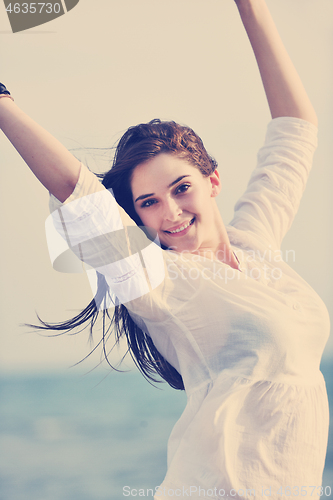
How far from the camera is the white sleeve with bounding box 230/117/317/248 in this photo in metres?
1.00

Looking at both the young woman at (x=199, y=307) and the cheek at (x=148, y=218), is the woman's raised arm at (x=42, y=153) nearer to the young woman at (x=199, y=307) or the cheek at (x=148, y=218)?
the young woman at (x=199, y=307)

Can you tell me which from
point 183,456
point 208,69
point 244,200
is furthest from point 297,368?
point 208,69

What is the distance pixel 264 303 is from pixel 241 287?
2.0 inches

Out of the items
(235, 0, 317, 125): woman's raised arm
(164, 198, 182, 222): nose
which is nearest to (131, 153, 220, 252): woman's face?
(164, 198, 182, 222): nose

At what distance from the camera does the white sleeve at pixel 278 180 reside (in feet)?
3.29

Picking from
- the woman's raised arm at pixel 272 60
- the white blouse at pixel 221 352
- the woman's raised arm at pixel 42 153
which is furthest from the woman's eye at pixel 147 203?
the woman's raised arm at pixel 272 60

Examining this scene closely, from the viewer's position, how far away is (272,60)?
98cm

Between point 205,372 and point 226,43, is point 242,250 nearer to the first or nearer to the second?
point 205,372

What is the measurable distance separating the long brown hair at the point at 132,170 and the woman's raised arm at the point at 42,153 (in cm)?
22

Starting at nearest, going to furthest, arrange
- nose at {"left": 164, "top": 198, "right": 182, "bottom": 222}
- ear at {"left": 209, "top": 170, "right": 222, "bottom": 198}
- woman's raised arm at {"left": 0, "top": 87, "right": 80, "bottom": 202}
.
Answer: woman's raised arm at {"left": 0, "top": 87, "right": 80, "bottom": 202}
nose at {"left": 164, "top": 198, "right": 182, "bottom": 222}
ear at {"left": 209, "top": 170, "right": 222, "bottom": 198}

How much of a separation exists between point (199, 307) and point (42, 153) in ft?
1.20

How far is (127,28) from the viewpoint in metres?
1.20

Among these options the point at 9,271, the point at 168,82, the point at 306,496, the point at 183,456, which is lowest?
the point at 306,496

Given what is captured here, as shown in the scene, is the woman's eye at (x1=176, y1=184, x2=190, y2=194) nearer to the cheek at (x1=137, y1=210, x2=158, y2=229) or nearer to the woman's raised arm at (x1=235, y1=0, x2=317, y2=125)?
the cheek at (x1=137, y1=210, x2=158, y2=229)
